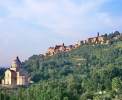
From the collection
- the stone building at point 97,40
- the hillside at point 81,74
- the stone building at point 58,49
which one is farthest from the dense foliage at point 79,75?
the stone building at point 58,49

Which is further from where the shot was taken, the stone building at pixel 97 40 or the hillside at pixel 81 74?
the stone building at pixel 97 40

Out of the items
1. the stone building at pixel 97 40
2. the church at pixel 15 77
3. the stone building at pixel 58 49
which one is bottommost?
the church at pixel 15 77

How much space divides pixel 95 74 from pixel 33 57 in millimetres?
54050

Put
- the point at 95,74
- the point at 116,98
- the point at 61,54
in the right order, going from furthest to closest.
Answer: the point at 61,54 < the point at 95,74 < the point at 116,98

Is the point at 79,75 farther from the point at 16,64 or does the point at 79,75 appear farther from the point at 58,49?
the point at 58,49

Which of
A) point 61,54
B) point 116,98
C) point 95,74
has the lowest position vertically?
point 116,98

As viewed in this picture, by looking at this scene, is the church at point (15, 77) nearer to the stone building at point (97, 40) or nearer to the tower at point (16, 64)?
the tower at point (16, 64)

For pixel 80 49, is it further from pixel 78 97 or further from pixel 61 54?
pixel 78 97

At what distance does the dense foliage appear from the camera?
67125 mm

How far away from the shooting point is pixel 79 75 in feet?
320

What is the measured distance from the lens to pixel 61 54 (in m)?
130

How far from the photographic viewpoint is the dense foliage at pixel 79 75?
6712 centimetres

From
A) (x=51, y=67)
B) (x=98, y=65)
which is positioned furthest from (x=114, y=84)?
(x=51, y=67)

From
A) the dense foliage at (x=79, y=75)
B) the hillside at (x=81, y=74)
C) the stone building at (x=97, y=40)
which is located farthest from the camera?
the stone building at (x=97, y=40)
